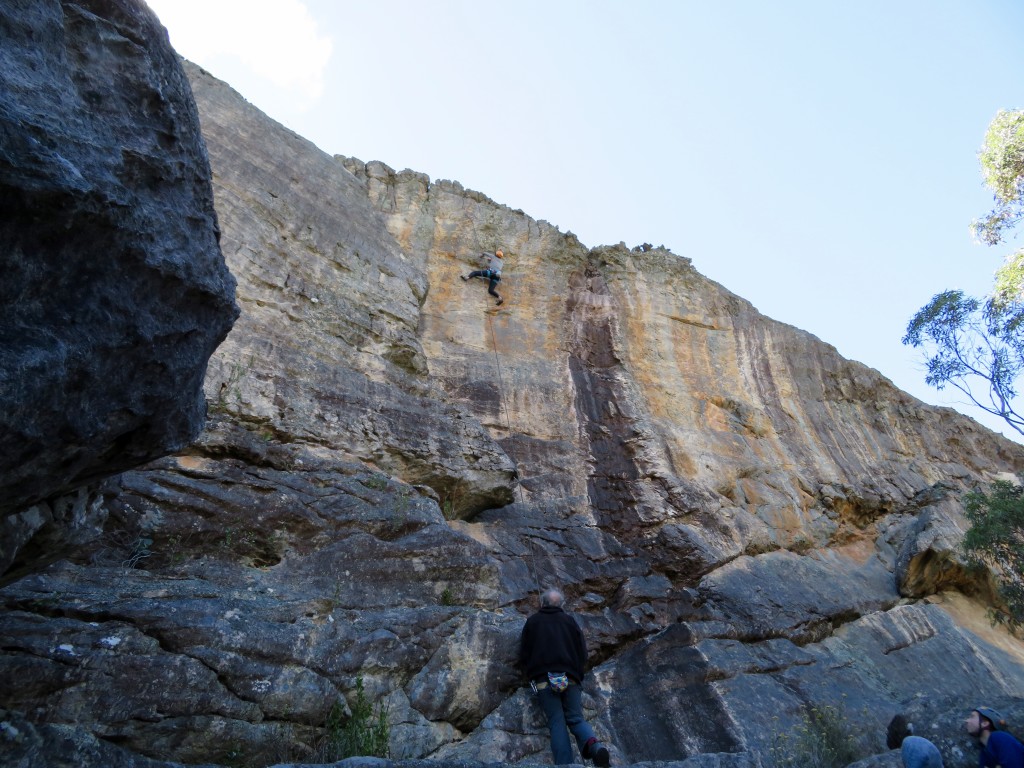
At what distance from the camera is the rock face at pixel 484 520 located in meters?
7.19

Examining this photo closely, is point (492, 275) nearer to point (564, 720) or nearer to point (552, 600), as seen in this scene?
point (552, 600)

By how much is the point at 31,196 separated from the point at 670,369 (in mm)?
15387

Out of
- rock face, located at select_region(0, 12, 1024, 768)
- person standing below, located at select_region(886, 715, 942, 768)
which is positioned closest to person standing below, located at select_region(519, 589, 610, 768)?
rock face, located at select_region(0, 12, 1024, 768)

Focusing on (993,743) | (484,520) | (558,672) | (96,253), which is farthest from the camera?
(484,520)

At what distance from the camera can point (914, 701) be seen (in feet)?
32.4

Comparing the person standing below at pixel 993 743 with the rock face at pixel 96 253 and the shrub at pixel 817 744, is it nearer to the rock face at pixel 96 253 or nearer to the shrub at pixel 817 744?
the shrub at pixel 817 744

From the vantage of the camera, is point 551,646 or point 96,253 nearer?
point 96,253

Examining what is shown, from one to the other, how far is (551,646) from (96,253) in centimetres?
627

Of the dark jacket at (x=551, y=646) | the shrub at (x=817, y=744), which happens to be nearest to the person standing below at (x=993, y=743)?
the shrub at (x=817, y=744)

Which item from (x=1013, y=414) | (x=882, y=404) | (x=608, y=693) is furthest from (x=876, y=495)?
(x=608, y=693)

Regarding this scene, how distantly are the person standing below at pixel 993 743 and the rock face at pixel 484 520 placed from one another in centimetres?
68

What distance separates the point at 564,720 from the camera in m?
8.26

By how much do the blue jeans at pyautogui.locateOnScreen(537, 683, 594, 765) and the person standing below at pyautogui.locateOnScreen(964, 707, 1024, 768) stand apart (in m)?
3.96

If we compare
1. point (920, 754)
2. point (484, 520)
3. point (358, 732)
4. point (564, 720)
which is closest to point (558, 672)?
point (564, 720)
